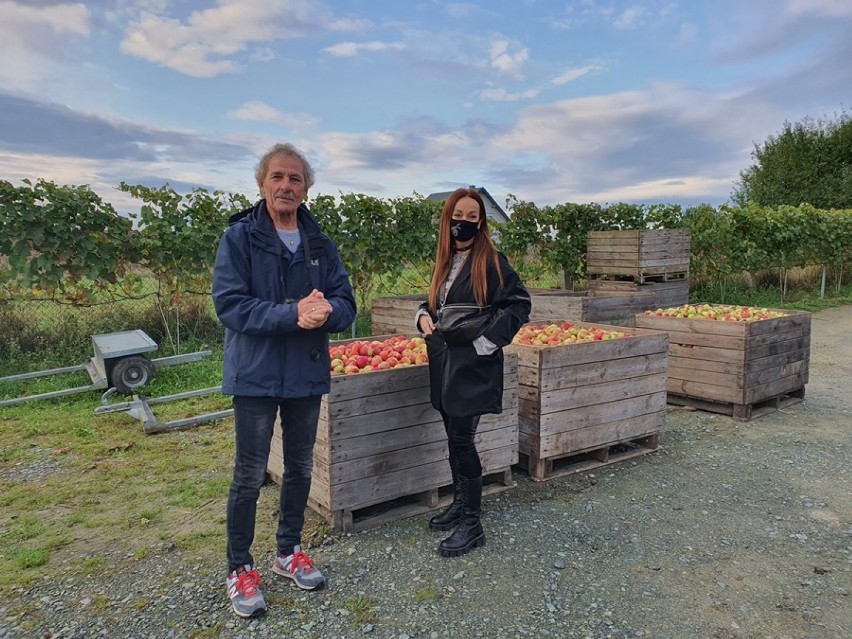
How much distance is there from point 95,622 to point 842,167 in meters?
34.6

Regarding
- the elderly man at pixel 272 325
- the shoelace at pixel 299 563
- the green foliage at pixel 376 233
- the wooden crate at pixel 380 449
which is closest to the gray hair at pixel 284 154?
the elderly man at pixel 272 325

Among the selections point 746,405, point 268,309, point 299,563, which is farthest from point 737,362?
point 268,309

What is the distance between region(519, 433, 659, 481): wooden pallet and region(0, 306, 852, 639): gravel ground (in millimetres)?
100

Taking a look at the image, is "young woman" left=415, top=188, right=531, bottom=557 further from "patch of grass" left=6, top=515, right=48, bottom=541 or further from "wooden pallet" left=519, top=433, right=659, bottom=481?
"patch of grass" left=6, top=515, right=48, bottom=541

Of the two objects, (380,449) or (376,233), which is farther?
(376,233)

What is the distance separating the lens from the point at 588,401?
4.73 meters

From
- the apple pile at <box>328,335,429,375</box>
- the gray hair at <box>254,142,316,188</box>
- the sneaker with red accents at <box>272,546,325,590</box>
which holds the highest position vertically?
the gray hair at <box>254,142,316,188</box>

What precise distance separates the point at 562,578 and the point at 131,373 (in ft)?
17.2

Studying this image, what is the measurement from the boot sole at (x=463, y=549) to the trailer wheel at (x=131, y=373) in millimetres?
4541

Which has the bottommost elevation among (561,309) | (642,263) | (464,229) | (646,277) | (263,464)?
(263,464)

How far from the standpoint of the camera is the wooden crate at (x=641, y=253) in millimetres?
10344

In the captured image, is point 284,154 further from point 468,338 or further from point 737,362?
point 737,362

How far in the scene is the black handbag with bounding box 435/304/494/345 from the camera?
3322 millimetres

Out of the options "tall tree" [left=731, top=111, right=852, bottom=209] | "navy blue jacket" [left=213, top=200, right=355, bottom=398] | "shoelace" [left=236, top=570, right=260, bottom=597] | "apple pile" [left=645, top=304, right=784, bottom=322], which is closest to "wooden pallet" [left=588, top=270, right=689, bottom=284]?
"apple pile" [left=645, top=304, right=784, bottom=322]
